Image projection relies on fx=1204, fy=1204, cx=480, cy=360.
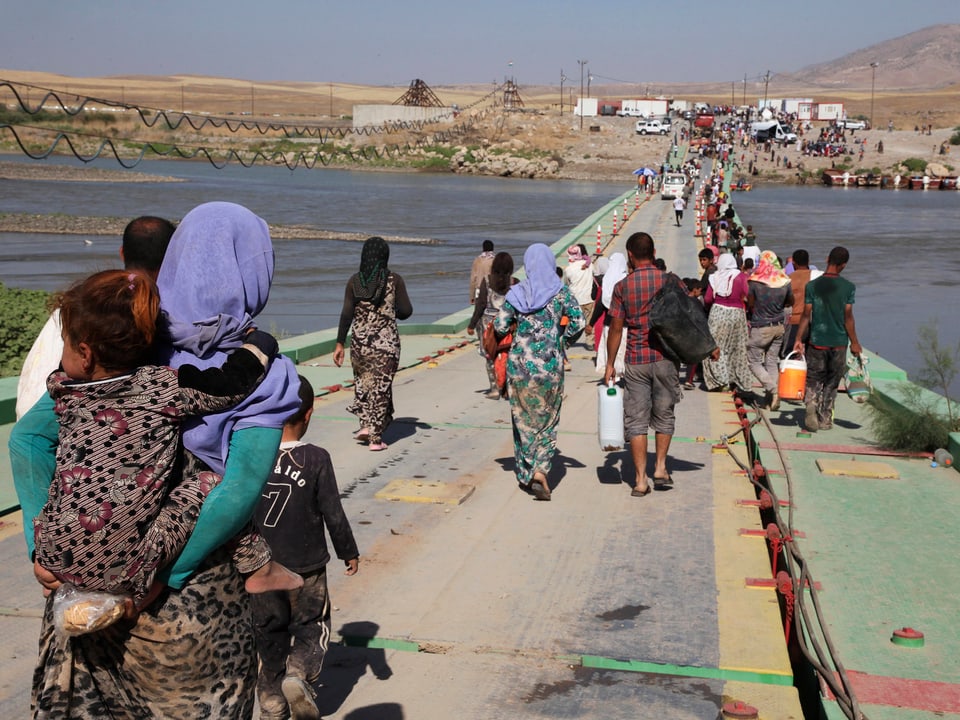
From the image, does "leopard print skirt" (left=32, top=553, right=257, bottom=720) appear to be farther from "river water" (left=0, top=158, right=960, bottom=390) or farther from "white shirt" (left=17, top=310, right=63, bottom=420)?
"river water" (left=0, top=158, right=960, bottom=390)

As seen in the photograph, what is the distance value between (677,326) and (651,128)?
333 feet

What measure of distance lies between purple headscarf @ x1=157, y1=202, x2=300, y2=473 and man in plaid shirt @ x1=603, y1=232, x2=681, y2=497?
5.29m

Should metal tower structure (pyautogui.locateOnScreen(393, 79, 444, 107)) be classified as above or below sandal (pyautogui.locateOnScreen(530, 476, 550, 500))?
above

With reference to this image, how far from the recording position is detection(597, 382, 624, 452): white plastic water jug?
838cm

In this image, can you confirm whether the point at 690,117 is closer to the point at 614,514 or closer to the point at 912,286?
the point at 912,286

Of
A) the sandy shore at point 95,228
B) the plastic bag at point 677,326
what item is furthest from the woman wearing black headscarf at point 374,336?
the sandy shore at point 95,228

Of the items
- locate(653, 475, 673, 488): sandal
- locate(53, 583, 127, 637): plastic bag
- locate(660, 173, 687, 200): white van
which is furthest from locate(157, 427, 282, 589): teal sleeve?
locate(660, 173, 687, 200): white van

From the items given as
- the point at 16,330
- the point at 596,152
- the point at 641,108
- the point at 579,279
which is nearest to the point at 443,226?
the point at 579,279

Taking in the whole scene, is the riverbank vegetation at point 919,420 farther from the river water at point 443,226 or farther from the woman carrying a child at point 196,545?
the woman carrying a child at point 196,545

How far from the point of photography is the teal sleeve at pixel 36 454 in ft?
9.32

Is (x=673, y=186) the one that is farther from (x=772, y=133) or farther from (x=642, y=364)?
(x=772, y=133)

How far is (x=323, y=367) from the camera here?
13922mm

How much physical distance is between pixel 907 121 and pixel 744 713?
158 meters

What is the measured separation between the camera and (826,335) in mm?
10477
